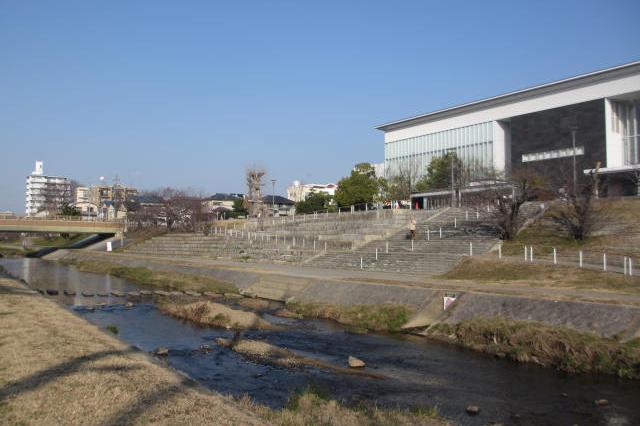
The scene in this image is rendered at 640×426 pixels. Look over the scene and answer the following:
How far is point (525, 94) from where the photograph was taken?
72.8 meters

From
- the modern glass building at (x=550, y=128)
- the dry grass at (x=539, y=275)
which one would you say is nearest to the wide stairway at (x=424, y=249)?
the dry grass at (x=539, y=275)

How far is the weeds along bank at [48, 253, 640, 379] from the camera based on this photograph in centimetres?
1426

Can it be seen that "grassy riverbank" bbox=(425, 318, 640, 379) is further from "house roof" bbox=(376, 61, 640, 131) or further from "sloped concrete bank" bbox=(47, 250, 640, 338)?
"house roof" bbox=(376, 61, 640, 131)

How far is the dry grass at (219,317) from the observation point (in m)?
20.9

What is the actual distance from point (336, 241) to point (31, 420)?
34421mm

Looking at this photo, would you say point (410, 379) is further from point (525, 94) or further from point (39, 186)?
point (39, 186)

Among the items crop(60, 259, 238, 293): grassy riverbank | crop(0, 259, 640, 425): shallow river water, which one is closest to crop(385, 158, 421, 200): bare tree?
crop(60, 259, 238, 293): grassy riverbank

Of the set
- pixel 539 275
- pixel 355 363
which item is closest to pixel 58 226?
pixel 539 275

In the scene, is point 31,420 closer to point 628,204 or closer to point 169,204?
point 628,204

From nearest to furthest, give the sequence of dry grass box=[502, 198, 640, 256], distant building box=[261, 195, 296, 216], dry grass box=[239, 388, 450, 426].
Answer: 1. dry grass box=[239, 388, 450, 426]
2. dry grass box=[502, 198, 640, 256]
3. distant building box=[261, 195, 296, 216]

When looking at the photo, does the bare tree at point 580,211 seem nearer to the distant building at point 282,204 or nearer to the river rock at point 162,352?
the river rock at point 162,352

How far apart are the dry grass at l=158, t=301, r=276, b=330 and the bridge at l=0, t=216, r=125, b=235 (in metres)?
46.8

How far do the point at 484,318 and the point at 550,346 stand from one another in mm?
3259

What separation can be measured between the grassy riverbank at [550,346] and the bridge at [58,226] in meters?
57.6
